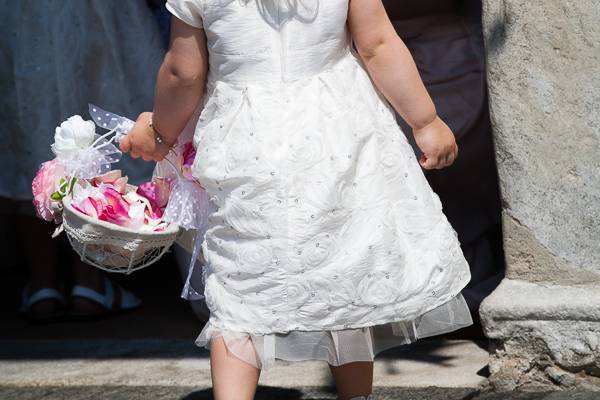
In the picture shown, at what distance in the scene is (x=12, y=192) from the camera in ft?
15.0

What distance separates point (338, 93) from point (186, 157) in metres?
0.43

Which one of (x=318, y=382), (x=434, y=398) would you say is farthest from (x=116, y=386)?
(x=434, y=398)

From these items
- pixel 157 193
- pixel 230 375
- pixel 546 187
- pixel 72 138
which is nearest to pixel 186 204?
pixel 157 193

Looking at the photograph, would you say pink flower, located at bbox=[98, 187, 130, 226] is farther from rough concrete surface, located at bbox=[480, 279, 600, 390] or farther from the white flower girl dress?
rough concrete surface, located at bbox=[480, 279, 600, 390]

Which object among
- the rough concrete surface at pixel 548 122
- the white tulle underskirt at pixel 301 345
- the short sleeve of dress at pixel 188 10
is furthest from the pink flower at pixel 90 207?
the rough concrete surface at pixel 548 122

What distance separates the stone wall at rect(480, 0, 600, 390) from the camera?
3291 mm

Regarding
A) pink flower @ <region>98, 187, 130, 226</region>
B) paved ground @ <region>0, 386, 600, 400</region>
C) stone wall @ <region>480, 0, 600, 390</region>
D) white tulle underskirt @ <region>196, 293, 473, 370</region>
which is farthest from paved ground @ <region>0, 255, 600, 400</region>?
pink flower @ <region>98, 187, 130, 226</region>

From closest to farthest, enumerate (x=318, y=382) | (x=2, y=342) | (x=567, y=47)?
(x=567, y=47) → (x=318, y=382) → (x=2, y=342)

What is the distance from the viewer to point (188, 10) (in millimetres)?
2842

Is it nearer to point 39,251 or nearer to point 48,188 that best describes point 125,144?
point 48,188

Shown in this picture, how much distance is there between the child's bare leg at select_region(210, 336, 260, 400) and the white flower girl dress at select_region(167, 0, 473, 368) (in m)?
0.03

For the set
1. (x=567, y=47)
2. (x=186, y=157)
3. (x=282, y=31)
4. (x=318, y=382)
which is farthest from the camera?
(x=318, y=382)

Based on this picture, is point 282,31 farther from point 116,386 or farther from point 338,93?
point 116,386

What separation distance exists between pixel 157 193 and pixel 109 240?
9.3 inches
